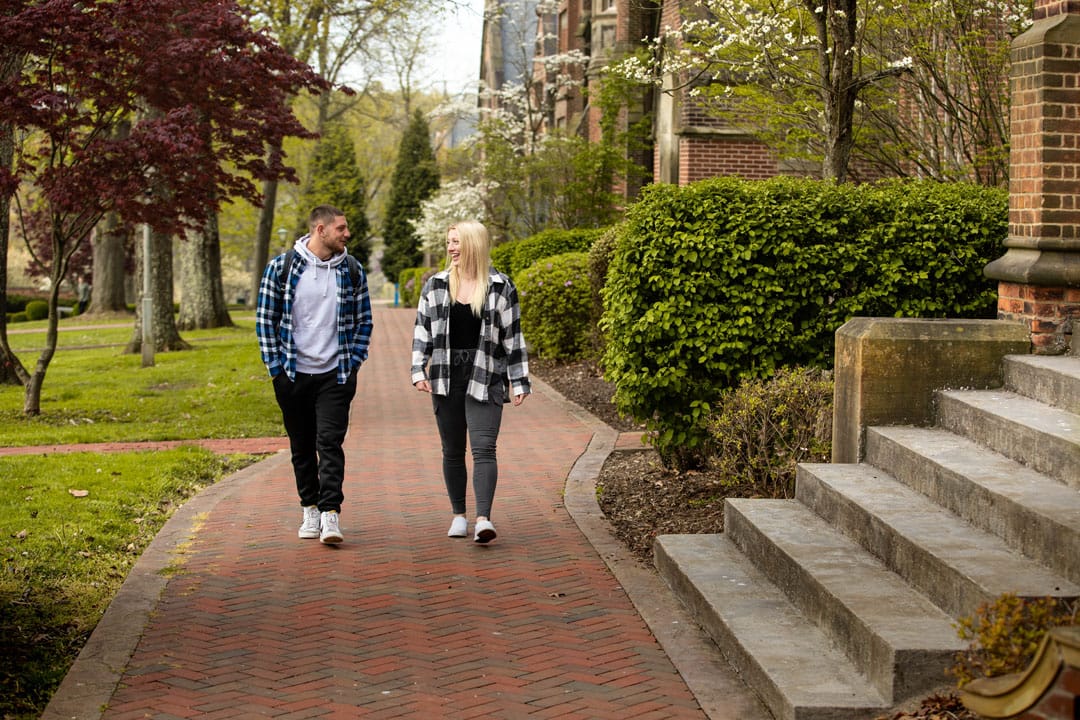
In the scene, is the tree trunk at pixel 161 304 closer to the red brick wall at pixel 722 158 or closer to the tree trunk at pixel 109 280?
the red brick wall at pixel 722 158

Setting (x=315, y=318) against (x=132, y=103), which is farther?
(x=132, y=103)

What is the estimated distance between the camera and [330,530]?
7.38 meters

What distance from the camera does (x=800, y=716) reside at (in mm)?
4367

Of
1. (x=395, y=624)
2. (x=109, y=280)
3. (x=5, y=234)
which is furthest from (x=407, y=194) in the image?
(x=395, y=624)

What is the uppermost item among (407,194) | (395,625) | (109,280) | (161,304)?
(407,194)

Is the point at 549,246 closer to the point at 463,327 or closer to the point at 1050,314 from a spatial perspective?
the point at 463,327

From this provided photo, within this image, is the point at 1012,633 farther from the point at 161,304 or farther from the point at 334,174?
the point at 334,174

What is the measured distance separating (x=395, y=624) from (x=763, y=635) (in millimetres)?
1783

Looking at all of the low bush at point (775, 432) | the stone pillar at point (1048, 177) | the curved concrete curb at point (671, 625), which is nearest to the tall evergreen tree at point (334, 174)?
the curved concrete curb at point (671, 625)

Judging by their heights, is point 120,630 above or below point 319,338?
below

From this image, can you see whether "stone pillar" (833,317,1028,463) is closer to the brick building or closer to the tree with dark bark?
the tree with dark bark

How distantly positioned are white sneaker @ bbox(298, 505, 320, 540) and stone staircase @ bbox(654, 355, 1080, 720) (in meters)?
2.17

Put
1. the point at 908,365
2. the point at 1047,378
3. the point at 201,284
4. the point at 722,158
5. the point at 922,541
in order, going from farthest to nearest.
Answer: the point at 201,284, the point at 722,158, the point at 908,365, the point at 1047,378, the point at 922,541

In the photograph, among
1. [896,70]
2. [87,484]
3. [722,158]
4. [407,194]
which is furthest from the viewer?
[407,194]
